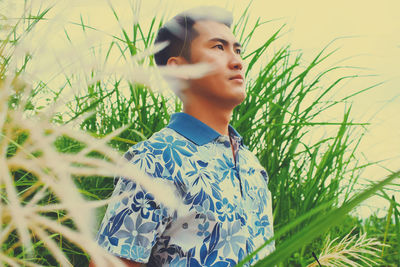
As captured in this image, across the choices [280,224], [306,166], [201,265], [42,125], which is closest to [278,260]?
[42,125]

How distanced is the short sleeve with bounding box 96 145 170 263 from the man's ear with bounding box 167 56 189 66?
1.08 feet

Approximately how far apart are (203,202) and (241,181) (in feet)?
0.48

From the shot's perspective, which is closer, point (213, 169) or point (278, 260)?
point (278, 260)

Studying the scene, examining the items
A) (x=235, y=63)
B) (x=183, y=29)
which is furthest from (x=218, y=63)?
(x=183, y=29)

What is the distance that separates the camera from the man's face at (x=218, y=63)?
0.81m

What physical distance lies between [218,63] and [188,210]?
309 millimetres

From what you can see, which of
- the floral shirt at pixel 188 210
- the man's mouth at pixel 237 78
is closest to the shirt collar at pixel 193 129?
the floral shirt at pixel 188 210

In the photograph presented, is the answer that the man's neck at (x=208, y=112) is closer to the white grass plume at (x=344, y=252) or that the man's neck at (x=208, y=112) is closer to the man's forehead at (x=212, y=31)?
the man's forehead at (x=212, y=31)

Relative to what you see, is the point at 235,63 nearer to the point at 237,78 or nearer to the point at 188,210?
the point at 237,78

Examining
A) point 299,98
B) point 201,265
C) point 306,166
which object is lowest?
point 201,265

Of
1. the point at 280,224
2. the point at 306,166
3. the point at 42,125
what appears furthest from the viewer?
the point at 306,166

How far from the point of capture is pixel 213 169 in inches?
31.3

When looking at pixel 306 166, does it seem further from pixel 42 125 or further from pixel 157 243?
pixel 42 125

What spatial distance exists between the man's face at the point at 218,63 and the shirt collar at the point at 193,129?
5 centimetres
